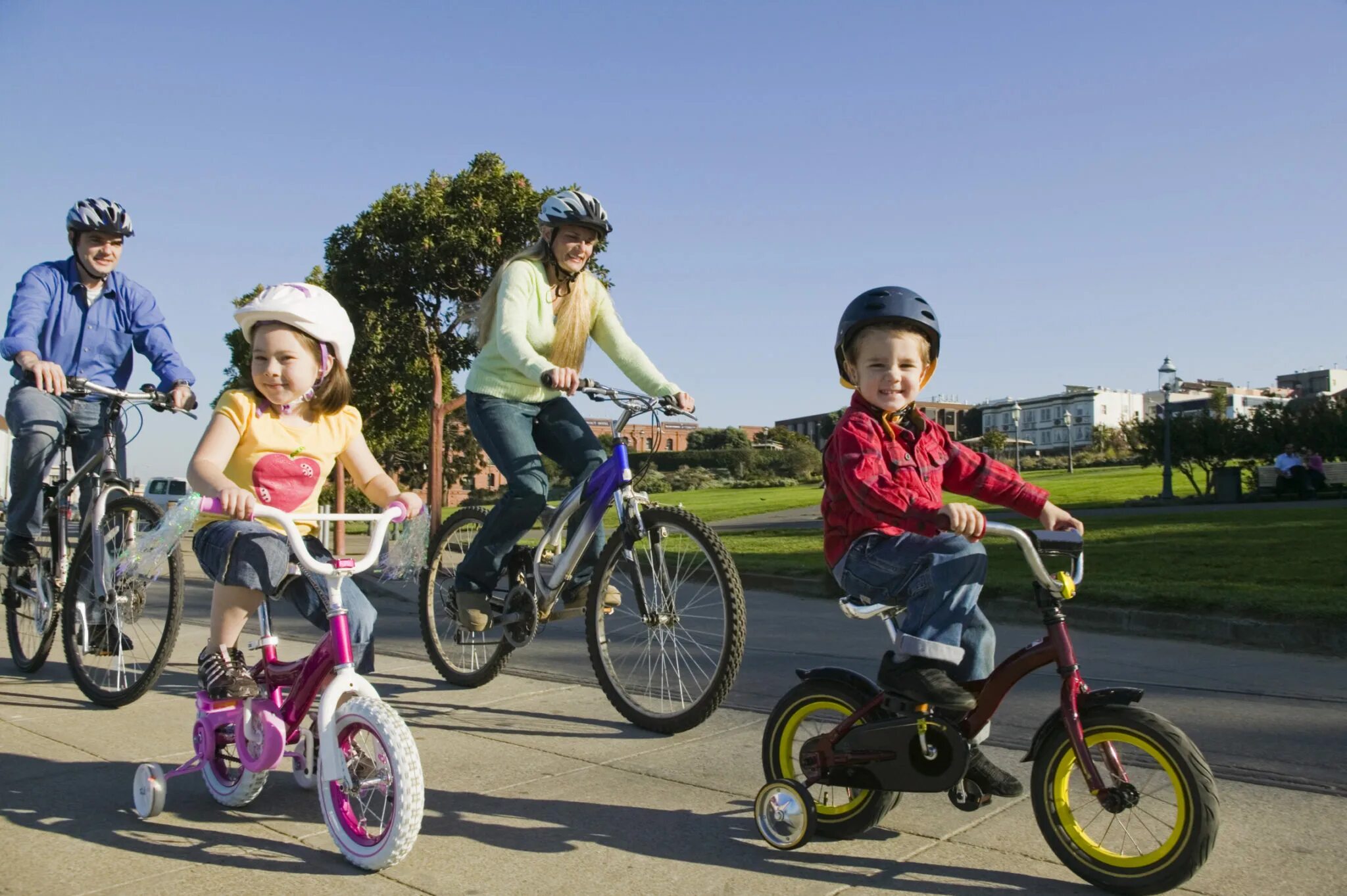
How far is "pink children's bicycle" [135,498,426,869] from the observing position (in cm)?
262

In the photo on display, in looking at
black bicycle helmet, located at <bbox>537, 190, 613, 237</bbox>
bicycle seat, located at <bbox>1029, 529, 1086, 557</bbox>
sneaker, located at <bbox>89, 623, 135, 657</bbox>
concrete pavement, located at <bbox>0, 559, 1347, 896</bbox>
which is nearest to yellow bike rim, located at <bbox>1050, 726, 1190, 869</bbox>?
concrete pavement, located at <bbox>0, 559, 1347, 896</bbox>

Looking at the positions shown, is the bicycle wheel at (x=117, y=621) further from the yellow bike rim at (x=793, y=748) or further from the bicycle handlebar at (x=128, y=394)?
the yellow bike rim at (x=793, y=748)

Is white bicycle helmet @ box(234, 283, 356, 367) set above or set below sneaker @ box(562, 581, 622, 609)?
above

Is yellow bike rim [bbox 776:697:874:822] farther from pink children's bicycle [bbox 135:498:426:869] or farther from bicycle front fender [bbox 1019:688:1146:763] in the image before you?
pink children's bicycle [bbox 135:498:426:869]

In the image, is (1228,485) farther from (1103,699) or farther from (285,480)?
(285,480)

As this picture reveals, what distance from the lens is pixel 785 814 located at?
2.77m

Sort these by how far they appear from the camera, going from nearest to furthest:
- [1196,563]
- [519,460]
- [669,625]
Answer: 1. [669,625]
2. [519,460]
3. [1196,563]

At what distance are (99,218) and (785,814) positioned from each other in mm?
4376

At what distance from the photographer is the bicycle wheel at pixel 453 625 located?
5059 millimetres

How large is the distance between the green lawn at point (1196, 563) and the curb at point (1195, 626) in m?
0.12

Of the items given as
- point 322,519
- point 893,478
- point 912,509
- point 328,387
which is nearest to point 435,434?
point 328,387

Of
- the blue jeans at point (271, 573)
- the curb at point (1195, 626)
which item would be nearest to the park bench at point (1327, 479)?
the curb at point (1195, 626)

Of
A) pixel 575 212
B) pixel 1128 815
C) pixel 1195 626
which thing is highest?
pixel 575 212

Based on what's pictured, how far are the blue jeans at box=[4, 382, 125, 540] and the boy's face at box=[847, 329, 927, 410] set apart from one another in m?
3.79
